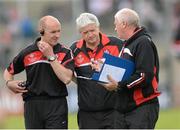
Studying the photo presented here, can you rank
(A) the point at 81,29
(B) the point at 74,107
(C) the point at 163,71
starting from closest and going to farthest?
(A) the point at 81,29 < (B) the point at 74,107 < (C) the point at 163,71

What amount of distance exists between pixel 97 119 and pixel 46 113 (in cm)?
75

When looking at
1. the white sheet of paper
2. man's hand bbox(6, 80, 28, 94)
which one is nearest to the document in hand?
the white sheet of paper

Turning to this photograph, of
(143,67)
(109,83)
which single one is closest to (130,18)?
(143,67)

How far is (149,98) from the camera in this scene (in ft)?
35.8

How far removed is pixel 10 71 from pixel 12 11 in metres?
12.9

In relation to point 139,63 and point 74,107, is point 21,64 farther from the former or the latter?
point 74,107

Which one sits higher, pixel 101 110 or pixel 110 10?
pixel 110 10

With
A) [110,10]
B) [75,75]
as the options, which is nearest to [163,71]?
[110,10]

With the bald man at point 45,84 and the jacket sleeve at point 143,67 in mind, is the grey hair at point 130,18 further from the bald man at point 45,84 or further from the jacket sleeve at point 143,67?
the bald man at point 45,84

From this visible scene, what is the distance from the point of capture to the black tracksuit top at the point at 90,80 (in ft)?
38.3

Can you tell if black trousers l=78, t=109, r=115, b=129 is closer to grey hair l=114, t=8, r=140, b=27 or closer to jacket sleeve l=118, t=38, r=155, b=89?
Answer: jacket sleeve l=118, t=38, r=155, b=89

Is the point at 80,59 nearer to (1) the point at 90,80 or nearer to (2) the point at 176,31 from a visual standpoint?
(1) the point at 90,80

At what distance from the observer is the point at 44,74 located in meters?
11.6

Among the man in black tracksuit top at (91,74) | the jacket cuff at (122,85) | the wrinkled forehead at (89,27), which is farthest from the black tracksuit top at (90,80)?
the jacket cuff at (122,85)
